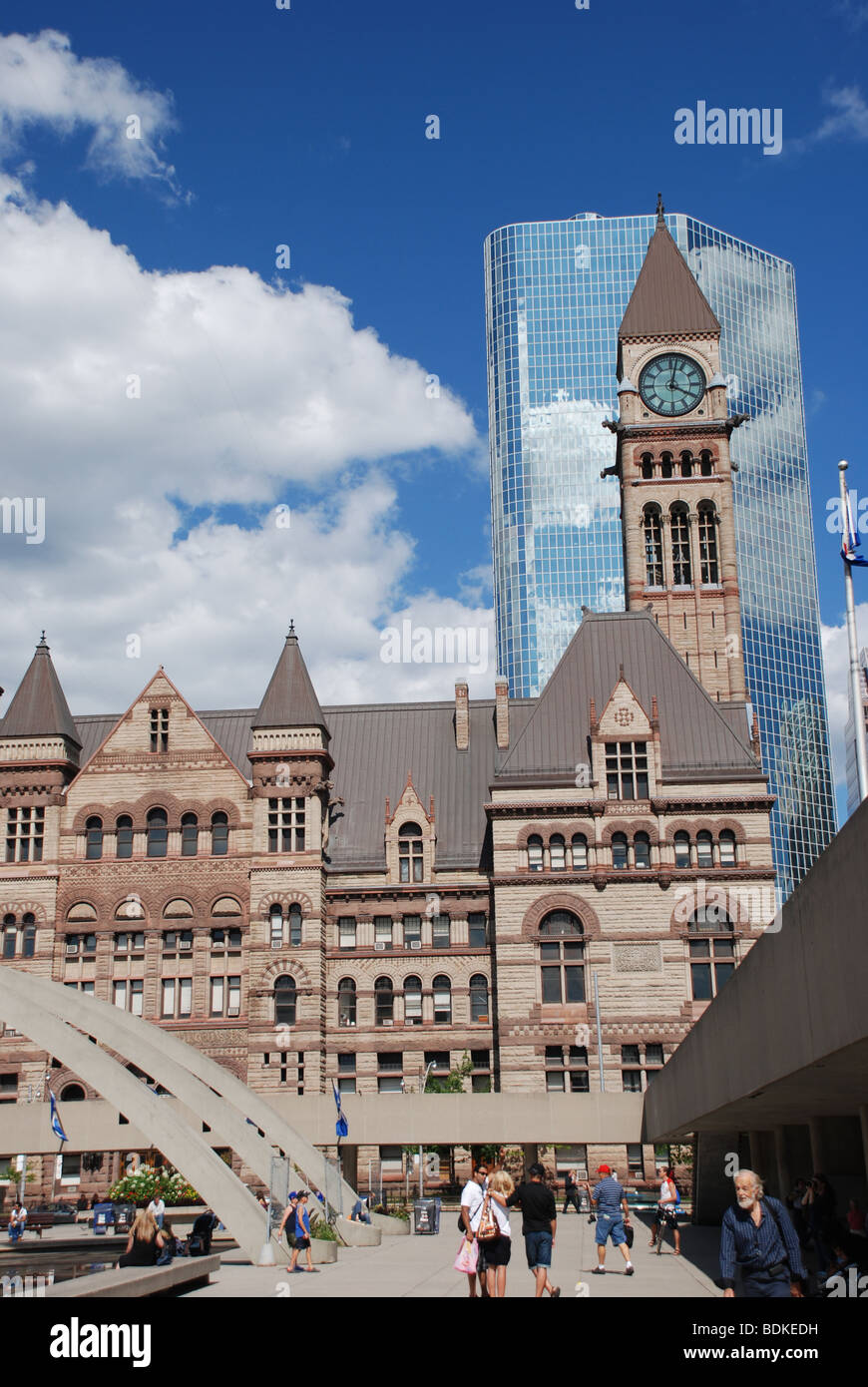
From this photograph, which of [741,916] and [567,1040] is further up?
[741,916]

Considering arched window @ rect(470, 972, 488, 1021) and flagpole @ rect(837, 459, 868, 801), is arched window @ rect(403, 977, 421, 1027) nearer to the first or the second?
arched window @ rect(470, 972, 488, 1021)

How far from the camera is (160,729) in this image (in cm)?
6191

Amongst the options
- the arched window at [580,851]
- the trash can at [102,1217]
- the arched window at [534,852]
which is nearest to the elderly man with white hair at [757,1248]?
the trash can at [102,1217]

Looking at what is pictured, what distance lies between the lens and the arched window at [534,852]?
57.2 meters

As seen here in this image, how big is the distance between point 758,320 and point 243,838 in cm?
13533

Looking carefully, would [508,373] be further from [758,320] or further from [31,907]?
[31,907]

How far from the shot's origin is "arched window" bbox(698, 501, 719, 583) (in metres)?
73.6

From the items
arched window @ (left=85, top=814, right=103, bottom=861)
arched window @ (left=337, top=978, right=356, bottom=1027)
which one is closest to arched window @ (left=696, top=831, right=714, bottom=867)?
arched window @ (left=337, top=978, right=356, bottom=1027)

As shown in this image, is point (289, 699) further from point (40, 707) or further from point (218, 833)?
point (40, 707)

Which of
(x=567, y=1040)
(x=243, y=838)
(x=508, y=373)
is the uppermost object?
(x=508, y=373)
